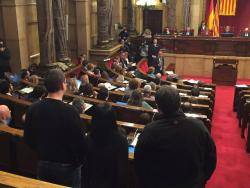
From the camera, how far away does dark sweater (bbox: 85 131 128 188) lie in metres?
2.41

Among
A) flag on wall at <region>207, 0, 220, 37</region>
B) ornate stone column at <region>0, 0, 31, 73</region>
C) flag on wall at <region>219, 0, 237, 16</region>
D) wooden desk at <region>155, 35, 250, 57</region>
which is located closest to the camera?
ornate stone column at <region>0, 0, 31, 73</region>

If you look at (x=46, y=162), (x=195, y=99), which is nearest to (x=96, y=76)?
(x=195, y=99)

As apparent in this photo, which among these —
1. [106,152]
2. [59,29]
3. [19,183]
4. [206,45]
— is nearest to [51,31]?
[59,29]

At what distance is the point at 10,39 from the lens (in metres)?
8.69

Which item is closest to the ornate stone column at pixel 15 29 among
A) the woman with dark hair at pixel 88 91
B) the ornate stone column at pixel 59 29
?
the ornate stone column at pixel 59 29

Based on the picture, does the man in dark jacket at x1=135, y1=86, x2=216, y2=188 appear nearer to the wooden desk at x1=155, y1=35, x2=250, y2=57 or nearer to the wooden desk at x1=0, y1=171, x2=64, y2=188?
the wooden desk at x1=0, y1=171, x2=64, y2=188

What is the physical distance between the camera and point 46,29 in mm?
8289

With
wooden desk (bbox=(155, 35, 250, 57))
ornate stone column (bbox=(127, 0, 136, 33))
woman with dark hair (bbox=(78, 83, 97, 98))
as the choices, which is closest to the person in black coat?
woman with dark hair (bbox=(78, 83, 97, 98))

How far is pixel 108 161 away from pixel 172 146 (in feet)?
1.87

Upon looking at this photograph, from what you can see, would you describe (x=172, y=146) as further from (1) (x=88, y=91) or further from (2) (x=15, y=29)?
(2) (x=15, y=29)

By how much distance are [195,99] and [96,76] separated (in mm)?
2475

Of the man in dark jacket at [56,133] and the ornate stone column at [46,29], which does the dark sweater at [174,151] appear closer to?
the man in dark jacket at [56,133]

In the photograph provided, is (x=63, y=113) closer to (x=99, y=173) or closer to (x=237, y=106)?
(x=99, y=173)

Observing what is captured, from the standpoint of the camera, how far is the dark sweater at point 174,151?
2061 mm
